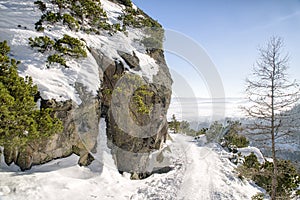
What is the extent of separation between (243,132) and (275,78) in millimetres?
2900

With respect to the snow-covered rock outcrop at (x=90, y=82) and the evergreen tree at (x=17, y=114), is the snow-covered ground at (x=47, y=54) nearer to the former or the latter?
the snow-covered rock outcrop at (x=90, y=82)

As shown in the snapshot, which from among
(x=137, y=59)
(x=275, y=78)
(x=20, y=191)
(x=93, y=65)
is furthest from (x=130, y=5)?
(x=20, y=191)

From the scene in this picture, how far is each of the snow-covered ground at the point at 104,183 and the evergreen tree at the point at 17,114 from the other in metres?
2.01

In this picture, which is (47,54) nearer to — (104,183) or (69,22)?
(69,22)

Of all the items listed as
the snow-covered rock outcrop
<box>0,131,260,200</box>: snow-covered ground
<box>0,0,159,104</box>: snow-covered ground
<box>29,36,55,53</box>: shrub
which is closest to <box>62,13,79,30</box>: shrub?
the snow-covered rock outcrop

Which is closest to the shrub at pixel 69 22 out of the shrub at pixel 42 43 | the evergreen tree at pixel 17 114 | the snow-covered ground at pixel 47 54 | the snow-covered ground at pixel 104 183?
the snow-covered ground at pixel 47 54

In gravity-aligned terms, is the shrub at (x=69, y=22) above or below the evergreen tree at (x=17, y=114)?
above

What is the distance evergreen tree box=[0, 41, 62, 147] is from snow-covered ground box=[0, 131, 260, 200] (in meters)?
2.01

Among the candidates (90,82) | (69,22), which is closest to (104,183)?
(90,82)

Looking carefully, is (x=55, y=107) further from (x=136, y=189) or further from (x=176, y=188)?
(x=176, y=188)

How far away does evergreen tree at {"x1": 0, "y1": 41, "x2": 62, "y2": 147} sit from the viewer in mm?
7684

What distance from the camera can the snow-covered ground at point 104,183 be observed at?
8.94 m

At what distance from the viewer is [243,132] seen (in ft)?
32.1

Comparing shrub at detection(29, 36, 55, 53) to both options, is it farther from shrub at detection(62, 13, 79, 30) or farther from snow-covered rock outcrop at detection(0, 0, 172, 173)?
shrub at detection(62, 13, 79, 30)
